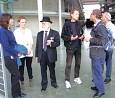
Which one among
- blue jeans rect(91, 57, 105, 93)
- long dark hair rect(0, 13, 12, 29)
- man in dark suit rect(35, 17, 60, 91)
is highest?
long dark hair rect(0, 13, 12, 29)

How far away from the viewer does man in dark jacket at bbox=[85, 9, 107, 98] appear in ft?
14.0

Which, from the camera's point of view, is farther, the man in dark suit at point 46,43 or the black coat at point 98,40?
the man in dark suit at point 46,43

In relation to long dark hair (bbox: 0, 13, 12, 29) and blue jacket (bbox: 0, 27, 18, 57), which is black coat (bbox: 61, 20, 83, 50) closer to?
blue jacket (bbox: 0, 27, 18, 57)

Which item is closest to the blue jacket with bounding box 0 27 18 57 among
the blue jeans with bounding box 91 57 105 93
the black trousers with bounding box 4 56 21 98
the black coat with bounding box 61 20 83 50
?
the black trousers with bounding box 4 56 21 98

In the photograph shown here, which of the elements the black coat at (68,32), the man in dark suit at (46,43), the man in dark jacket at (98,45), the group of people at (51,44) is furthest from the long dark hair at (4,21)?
the man in dark jacket at (98,45)

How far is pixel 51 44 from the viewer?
4.81 metres

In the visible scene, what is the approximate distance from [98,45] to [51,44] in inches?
41.2

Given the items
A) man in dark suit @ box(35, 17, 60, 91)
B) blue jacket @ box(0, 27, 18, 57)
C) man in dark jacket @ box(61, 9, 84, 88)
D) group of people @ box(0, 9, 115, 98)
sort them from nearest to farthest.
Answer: blue jacket @ box(0, 27, 18, 57), group of people @ box(0, 9, 115, 98), man in dark suit @ box(35, 17, 60, 91), man in dark jacket @ box(61, 9, 84, 88)

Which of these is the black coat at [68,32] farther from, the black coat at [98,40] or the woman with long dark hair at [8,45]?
the woman with long dark hair at [8,45]

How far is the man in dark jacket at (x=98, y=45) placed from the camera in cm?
428

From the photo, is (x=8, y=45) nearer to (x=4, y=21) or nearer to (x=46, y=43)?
(x=4, y=21)

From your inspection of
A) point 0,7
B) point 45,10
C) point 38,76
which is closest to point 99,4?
point 45,10

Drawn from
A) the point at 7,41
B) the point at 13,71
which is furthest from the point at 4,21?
the point at 13,71

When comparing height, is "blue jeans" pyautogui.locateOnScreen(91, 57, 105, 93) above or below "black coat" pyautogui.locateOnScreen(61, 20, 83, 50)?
below
